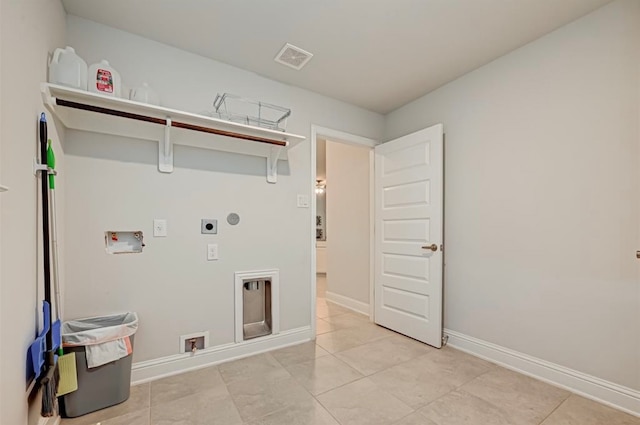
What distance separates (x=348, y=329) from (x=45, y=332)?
252 cm

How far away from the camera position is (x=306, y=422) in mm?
1615

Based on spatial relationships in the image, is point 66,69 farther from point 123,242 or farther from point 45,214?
point 123,242

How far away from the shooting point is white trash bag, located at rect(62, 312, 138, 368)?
1599 millimetres

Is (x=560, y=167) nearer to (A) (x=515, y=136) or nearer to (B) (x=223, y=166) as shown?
(A) (x=515, y=136)

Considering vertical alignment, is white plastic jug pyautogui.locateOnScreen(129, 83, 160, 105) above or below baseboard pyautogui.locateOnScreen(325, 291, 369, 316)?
above

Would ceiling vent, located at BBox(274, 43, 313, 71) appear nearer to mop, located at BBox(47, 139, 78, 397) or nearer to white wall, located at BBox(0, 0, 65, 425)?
white wall, located at BBox(0, 0, 65, 425)

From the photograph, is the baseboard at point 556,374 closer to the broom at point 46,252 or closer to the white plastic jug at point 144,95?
the broom at point 46,252

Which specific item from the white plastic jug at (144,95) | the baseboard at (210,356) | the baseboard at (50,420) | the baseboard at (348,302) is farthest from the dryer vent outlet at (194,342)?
the baseboard at (348,302)

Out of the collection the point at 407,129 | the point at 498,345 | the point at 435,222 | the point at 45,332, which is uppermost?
the point at 407,129

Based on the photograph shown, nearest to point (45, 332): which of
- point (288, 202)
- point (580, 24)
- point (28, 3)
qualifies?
point (28, 3)

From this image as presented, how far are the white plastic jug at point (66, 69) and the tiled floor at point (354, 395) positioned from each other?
1961 mm

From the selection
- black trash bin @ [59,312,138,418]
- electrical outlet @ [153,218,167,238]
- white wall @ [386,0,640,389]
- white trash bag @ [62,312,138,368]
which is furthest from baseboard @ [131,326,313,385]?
white wall @ [386,0,640,389]

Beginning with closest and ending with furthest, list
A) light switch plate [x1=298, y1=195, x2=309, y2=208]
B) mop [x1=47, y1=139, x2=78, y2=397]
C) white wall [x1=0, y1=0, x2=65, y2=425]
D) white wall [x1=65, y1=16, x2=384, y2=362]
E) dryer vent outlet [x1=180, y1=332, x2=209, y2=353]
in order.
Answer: white wall [x1=0, y1=0, x2=65, y2=425] < mop [x1=47, y1=139, x2=78, y2=397] < white wall [x1=65, y1=16, x2=384, y2=362] < dryer vent outlet [x1=180, y1=332, x2=209, y2=353] < light switch plate [x1=298, y1=195, x2=309, y2=208]

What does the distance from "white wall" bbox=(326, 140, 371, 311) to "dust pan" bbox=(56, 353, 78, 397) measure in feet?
9.39
